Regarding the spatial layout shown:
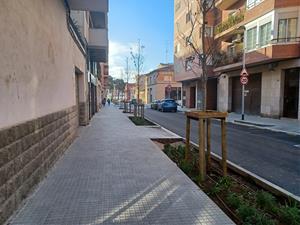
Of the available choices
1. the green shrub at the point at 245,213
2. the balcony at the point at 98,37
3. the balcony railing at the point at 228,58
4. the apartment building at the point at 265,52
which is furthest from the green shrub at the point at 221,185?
the balcony railing at the point at 228,58

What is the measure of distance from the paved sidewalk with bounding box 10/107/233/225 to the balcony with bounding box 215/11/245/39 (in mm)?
21589

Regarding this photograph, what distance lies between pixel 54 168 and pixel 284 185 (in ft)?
15.9

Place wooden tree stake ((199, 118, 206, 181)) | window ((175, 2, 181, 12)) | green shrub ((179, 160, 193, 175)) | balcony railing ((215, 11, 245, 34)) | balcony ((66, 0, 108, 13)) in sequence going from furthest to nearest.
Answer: window ((175, 2, 181, 12)) < balcony railing ((215, 11, 245, 34)) < balcony ((66, 0, 108, 13)) < green shrub ((179, 160, 193, 175)) < wooden tree stake ((199, 118, 206, 181))

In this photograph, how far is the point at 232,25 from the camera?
26906mm

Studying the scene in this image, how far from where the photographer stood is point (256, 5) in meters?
22.8

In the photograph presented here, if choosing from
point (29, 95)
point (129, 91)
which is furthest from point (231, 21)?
point (129, 91)

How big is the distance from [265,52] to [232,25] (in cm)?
710

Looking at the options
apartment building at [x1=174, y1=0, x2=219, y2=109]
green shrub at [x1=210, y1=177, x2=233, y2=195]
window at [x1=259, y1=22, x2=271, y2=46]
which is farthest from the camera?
apartment building at [x1=174, y1=0, x2=219, y2=109]

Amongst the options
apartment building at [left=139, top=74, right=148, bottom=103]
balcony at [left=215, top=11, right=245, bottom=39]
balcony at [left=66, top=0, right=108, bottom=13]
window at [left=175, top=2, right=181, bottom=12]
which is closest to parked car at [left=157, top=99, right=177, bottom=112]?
balcony at [left=215, top=11, right=245, bottom=39]

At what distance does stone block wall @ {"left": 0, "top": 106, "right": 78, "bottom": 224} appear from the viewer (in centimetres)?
373

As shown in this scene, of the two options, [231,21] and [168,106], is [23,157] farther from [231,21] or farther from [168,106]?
[168,106]

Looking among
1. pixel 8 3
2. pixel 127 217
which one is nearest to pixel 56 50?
pixel 8 3

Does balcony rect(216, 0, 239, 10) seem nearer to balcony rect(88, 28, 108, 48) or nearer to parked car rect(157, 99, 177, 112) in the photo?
parked car rect(157, 99, 177, 112)

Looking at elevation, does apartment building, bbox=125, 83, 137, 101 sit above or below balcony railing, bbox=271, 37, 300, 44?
below
